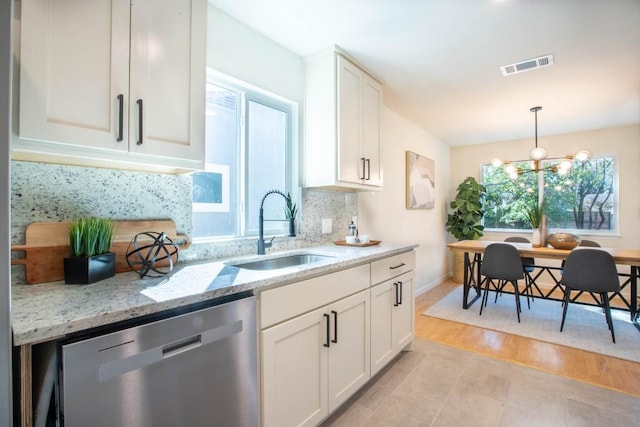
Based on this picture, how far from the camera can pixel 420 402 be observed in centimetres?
189

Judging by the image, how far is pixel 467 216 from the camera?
4.96 meters

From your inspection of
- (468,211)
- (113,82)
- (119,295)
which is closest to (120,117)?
(113,82)

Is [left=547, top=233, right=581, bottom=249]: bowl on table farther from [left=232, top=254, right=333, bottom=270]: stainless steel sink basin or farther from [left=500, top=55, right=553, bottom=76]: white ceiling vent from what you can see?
[left=232, top=254, right=333, bottom=270]: stainless steel sink basin

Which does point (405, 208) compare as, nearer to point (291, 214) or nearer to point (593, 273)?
point (593, 273)

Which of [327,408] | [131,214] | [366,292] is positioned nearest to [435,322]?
[366,292]

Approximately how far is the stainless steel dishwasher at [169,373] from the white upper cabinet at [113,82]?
0.70 meters

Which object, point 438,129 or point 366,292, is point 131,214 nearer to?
point 366,292

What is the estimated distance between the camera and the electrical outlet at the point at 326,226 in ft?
8.36

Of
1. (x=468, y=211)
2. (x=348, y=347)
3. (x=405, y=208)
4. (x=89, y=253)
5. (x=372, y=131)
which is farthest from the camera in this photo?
(x=468, y=211)

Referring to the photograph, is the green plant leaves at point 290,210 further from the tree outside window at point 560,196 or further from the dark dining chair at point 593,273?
the tree outside window at point 560,196

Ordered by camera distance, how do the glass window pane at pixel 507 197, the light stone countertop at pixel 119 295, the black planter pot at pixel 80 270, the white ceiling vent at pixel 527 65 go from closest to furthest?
the light stone countertop at pixel 119 295, the black planter pot at pixel 80 270, the white ceiling vent at pixel 527 65, the glass window pane at pixel 507 197

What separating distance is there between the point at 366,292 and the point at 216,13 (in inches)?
78.5

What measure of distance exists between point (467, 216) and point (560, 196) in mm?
1430

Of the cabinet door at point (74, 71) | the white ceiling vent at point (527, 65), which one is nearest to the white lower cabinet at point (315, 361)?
the cabinet door at point (74, 71)
